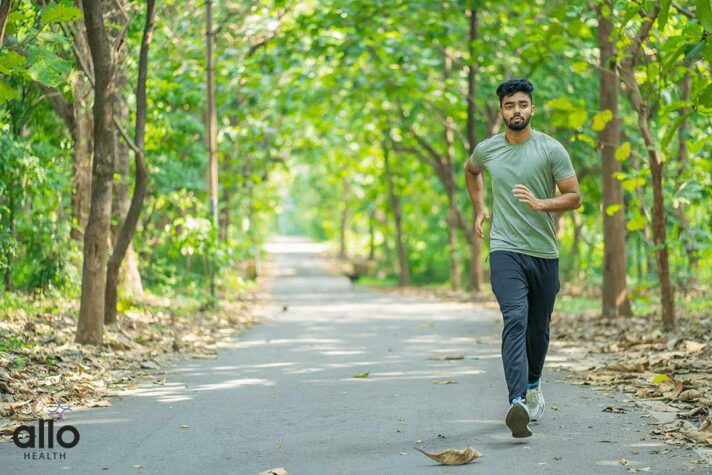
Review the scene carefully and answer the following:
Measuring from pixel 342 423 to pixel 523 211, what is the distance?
1.89 m

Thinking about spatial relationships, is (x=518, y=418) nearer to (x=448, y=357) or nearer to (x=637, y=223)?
(x=448, y=357)

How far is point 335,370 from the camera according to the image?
1007cm

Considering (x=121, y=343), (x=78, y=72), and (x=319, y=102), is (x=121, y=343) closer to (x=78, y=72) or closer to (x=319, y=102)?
(x=78, y=72)

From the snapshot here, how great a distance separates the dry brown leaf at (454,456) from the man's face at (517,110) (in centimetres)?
220

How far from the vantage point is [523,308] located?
6.63m

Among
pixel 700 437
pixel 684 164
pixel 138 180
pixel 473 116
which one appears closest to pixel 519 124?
pixel 700 437

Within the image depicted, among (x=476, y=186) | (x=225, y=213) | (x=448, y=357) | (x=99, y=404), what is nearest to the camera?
(x=476, y=186)

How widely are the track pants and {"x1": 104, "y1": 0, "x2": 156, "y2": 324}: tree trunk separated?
618 centimetres

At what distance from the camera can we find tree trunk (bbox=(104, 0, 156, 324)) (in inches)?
459

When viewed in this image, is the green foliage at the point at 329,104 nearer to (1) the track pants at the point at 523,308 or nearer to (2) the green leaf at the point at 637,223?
(2) the green leaf at the point at 637,223

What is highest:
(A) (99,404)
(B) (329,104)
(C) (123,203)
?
(B) (329,104)

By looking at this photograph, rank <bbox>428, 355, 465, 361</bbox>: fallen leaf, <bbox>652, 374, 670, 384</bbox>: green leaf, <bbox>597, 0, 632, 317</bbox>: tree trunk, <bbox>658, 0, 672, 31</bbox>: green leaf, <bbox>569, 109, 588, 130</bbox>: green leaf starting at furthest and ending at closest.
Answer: <bbox>597, 0, 632, 317</bbox>: tree trunk
<bbox>428, 355, 465, 361</bbox>: fallen leaf
<bbox>569, 109, 588, 130</bbox>: green leaf
<bbox>652, 374, 670, 384</bbox>: green leaf
<bbox>658, 0, 672, 31</bbox>: green leaf

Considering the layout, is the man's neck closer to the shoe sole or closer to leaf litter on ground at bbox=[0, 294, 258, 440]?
the shoe sole

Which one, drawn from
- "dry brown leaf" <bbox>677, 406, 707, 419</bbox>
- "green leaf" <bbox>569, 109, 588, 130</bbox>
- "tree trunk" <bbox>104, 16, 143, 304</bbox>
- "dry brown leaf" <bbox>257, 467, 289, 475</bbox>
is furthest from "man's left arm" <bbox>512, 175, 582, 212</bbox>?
"tree trunk" <bbox>104, 16, 143, 304</bbox>
